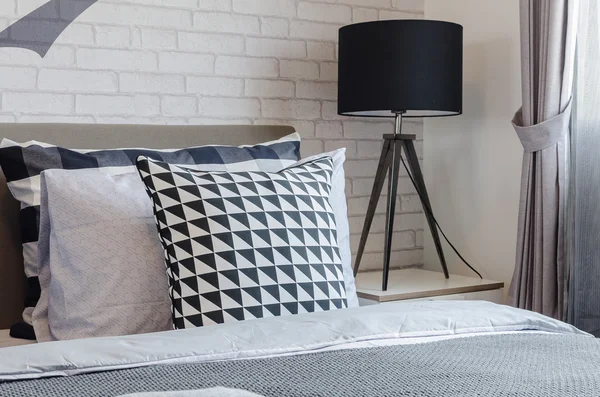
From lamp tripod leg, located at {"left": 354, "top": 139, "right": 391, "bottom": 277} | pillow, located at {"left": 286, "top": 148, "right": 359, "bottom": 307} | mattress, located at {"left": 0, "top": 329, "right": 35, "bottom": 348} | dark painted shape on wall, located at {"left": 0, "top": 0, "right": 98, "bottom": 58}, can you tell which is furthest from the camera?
lamp tripod leg, located at {"left": 354, "top": 139, "right": 391, "bottom": 277}

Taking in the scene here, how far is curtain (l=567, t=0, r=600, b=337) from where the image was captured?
8.41ft

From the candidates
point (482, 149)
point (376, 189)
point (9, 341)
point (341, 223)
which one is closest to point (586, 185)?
point (482, 149)

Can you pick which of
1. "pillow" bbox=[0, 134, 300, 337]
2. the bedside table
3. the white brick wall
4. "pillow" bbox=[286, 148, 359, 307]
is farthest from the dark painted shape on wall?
the bedside table

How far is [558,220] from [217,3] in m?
1.37

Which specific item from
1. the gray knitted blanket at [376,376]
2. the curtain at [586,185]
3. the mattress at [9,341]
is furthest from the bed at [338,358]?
the curtain at [586,185]

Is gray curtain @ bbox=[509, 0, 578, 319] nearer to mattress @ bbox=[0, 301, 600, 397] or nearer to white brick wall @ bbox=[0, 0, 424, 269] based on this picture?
white brick wall @ bbox=[0, 0, 424, 269]

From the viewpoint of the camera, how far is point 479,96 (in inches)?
124

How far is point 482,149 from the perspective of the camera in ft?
10.3

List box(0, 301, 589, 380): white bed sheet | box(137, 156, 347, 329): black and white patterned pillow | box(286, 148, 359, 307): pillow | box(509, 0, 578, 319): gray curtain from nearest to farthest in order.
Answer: box(0, 301, 589, 380): white bed sheet
box(137, 156, 347, 329): black and white patterned pillow
box(286, 148, 359, 307): pillow
box(509, 0, 578, 319): gray curtain

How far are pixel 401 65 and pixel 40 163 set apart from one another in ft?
3.92

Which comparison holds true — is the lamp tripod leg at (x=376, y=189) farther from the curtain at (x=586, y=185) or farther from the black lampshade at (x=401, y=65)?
the curtain at (x=586, y=185)

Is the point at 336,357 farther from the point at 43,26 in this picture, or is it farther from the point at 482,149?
the point at 482,149

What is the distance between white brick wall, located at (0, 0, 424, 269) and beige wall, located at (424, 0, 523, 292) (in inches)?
5.5

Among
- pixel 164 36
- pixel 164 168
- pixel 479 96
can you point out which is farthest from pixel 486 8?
pixel 164 168
